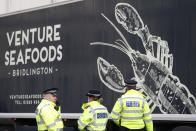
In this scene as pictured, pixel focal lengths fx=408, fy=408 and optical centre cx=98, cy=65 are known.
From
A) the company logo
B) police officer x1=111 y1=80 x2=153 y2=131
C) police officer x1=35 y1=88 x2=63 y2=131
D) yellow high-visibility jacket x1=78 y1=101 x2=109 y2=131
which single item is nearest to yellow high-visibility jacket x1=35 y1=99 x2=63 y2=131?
police officer x1=35 y1=88 x2=63 y2=131

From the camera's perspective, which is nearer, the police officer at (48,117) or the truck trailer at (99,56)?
the police officer at (48,117)

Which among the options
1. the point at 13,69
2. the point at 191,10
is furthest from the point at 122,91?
the point at 13,69

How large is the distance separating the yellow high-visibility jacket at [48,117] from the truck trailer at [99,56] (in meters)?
1.82

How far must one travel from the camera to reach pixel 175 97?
6629 millimetres

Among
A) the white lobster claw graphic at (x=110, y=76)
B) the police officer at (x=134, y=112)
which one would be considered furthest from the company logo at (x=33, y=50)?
the police officer at (x=134, y=112)

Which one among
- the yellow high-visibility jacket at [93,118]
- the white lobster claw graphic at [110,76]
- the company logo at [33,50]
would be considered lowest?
the yellow high-visibility jacket at [93,118]

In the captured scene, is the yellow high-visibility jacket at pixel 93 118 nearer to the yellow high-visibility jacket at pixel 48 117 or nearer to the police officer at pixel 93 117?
the police officer at pixel 93 117

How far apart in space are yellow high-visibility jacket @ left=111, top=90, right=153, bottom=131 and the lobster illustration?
1.58 ft

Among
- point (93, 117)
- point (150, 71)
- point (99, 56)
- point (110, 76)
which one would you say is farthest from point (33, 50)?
point (93, 117)

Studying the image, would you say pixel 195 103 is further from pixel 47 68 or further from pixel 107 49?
pixel 47 68

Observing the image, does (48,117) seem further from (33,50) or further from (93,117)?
→ (33,50)

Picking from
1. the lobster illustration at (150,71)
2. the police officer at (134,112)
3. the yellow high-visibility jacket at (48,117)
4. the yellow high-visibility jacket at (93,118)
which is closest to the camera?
the yellow high-visibility jacket at (48,117)

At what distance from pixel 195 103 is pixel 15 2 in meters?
5.27

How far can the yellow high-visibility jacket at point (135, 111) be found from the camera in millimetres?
6402
